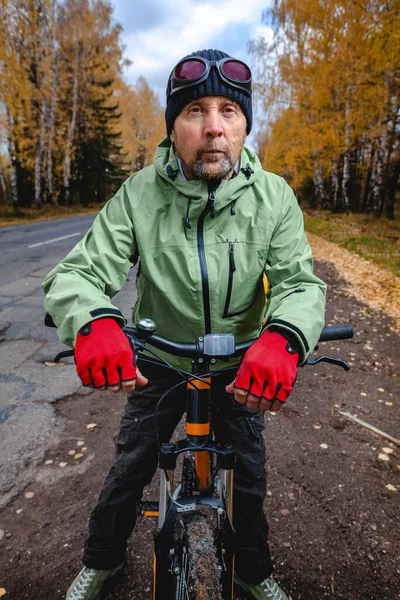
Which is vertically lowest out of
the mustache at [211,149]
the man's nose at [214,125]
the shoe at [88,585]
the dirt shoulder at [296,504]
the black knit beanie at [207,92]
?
the dirt shoulder at [296,504]

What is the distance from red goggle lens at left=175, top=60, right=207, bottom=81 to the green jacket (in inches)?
12.0

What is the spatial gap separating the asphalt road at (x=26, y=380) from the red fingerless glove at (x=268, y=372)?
219cm

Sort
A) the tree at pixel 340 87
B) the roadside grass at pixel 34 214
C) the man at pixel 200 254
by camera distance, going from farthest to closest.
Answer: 1. the roadside grass at pixel 34 214
2. the tree at pixel 340 87
3. the man at pixel 200 254

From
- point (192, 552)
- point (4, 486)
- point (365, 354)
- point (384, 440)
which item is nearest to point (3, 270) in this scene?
point (4, 486)

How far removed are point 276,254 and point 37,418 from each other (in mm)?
2727

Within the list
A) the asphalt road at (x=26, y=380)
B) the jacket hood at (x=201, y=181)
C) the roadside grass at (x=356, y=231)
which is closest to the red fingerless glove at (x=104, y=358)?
the jacket hood at (x=201, y=181)

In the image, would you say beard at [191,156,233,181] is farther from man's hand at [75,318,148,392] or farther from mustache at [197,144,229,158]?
man's hand at [75,318,148,392]

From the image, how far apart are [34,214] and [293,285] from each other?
2276 centimetres

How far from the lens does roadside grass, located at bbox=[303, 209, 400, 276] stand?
444 inches

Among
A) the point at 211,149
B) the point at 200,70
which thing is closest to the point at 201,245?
the point at 211,149

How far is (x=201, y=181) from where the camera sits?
67.6 inches

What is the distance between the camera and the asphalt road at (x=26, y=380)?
3035mm

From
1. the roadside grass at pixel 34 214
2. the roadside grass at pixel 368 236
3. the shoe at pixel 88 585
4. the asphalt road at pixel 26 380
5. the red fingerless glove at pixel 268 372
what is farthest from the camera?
the roadside grass at pixel 34 214

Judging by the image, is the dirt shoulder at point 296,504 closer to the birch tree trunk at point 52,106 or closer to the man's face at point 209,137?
the man's face at point 209,137
